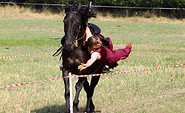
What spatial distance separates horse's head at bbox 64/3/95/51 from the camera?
628 cm

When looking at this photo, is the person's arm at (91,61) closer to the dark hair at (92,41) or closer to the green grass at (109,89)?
the dark hair at (92,41)

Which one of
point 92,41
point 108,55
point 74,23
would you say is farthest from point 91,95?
point 74,23

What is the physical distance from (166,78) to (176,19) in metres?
30.1

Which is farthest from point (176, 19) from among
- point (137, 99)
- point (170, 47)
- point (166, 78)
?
point (137, 99)

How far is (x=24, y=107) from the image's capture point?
7902mm

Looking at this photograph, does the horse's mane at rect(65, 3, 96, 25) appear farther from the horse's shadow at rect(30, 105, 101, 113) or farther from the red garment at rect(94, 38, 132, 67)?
the horse's shadow at rect(30, 105, 101, 113)

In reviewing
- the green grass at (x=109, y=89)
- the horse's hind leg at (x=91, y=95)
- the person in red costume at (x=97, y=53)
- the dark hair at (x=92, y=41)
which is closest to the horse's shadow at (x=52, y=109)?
the green grass at (x=109, y=89)

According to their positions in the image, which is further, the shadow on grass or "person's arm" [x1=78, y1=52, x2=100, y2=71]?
the shadow on grass

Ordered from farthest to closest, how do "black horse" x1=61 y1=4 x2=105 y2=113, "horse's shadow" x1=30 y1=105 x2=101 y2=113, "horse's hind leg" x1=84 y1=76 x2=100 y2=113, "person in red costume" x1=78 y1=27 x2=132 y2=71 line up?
"horse's shadow" x1=30 y1=105 x2=101 y2=113
"horse's hind leg" x1=84 y1=76 x2=100 y2=113
"person in red costume" x1=78 y1=27 x2=132 y2=71
"black horse" x1=61 y1=4 x2=105 y2=113

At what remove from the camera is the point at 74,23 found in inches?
255

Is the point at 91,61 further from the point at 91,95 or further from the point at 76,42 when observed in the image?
the point at 91,95

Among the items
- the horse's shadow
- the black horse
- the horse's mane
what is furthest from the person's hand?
the horse's shadow

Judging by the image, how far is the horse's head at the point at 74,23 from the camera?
628cm

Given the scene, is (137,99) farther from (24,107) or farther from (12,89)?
(12,89)
